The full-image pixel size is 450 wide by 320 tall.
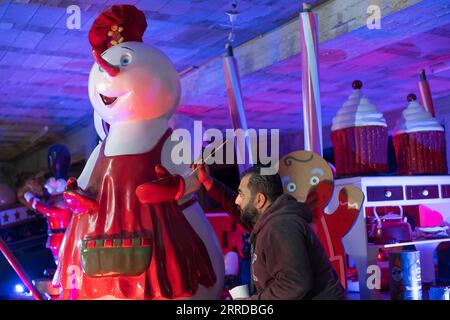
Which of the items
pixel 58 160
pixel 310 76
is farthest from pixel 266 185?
pixel 58 160

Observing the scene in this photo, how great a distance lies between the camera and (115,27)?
2732 millimetres

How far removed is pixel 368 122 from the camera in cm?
325

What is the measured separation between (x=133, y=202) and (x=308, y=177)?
87 cm

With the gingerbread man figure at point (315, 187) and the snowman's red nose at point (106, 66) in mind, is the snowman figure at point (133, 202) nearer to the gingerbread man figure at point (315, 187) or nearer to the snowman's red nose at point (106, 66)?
the snowman's red nose at point (106, 66)

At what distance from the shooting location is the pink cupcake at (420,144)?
3.54 metres

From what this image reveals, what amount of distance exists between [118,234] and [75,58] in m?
2.56

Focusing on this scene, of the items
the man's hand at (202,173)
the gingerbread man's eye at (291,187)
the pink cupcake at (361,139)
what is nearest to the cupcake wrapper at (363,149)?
the pink cupcake at (361,139)

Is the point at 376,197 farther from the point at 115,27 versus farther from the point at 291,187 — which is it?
the point at 115,27

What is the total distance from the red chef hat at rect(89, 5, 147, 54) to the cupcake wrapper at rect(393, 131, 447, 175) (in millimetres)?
1896

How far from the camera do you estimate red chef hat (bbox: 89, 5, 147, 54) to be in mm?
2727

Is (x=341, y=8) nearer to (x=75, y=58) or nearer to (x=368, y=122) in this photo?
(x=368, y=122)

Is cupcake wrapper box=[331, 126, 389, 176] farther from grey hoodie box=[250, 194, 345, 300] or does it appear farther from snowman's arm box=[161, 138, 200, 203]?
grey hoodie box=[250, 194, 345, 300]

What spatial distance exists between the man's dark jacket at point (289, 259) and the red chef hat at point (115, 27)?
56.0 inches

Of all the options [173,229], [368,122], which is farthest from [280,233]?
[368,122]
